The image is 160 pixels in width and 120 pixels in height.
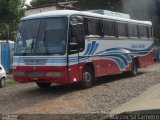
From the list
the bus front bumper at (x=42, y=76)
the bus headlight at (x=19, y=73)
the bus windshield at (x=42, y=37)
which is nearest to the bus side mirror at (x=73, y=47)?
the bus windshield at (x=42, y=37)

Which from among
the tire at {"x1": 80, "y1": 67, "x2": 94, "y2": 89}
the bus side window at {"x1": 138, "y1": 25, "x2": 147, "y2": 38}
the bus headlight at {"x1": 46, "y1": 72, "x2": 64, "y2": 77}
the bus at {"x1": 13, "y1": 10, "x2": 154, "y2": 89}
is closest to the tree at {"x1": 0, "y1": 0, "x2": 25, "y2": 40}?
the bus side window at {"x1": 138, "y1": 25, "x2": 147, "y2": 38}

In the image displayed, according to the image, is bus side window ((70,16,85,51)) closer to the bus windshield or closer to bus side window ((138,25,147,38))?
the bus windshield

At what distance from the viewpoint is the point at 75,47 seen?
52.2ft

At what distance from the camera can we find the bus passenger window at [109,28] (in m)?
19.0

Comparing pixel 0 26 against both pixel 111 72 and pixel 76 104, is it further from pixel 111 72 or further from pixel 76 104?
pixel 76 104

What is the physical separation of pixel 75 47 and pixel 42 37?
50.1 inches

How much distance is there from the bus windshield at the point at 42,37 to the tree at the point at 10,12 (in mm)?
13232

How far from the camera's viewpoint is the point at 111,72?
19.5 metres

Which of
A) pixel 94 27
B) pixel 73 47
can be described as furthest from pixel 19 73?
pixel 94 27

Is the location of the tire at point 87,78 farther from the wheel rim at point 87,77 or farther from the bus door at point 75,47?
the bus door at point 75,47

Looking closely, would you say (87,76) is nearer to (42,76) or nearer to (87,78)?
(87,78)

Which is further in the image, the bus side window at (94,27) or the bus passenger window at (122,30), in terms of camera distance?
the bus passenger window at (122,30)

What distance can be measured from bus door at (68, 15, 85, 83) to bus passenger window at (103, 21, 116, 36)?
2.61 metres

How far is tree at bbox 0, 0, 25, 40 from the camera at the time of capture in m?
29.3
